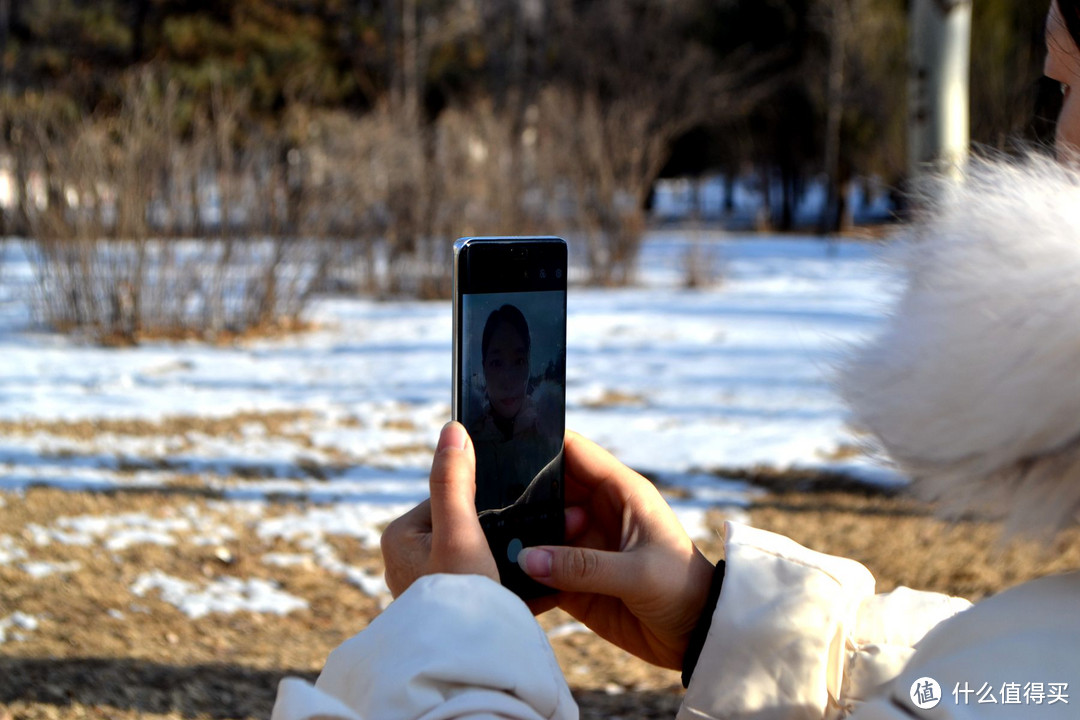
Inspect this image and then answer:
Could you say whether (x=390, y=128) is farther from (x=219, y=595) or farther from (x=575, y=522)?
(x=575, y=522)

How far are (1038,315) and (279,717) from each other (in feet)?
2.39

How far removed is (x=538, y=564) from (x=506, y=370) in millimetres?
255

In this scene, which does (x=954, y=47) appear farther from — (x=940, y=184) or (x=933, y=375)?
(x=933, y=375)

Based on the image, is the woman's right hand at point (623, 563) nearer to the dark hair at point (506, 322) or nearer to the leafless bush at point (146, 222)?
the dark hair at point (506, 322)

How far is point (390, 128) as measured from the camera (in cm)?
984

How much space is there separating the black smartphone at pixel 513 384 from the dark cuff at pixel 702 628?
201 millimetres

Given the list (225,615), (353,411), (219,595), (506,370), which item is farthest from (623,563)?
(353,411)

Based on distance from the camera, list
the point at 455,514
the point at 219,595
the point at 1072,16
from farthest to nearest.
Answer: the point at 219,595
the point at 1072,16
the point at 455,514

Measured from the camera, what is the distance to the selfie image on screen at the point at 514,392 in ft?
4.36

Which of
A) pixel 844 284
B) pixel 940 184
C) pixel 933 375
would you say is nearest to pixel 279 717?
pixel 933 375

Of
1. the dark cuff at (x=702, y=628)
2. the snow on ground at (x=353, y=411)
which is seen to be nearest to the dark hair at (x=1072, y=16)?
the snow on ground at (x=353, y=411)

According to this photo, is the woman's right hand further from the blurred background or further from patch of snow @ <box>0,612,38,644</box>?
patch of snow @ <box>0,612,38,644</box>

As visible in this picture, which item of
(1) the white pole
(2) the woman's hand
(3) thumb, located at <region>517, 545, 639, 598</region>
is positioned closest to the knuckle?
(3) thumb, located at <region>517, 545, 639, 598</region>

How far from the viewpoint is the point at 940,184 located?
3.95 feet
